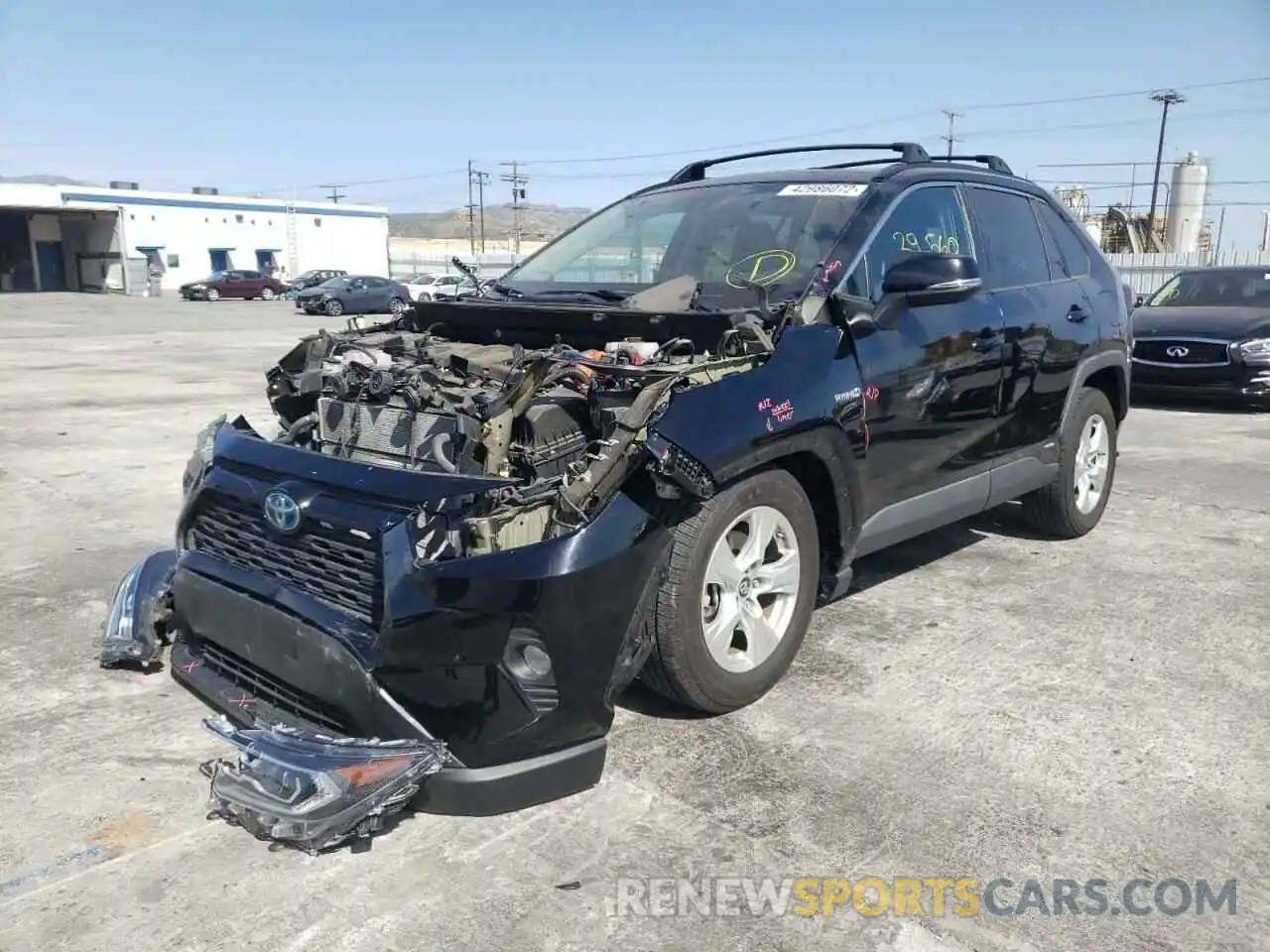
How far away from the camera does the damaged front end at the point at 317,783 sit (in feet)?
8.55

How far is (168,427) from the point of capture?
968 cm

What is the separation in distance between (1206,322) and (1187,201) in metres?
41.7

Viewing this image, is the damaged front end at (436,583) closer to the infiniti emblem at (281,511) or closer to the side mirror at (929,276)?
the infiniti emblem at (281,511)

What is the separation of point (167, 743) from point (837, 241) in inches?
120

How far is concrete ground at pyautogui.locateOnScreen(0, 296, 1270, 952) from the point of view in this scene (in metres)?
2.54

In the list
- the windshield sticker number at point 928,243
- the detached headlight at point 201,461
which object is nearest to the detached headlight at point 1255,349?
the windshield sticker number at point 928,243

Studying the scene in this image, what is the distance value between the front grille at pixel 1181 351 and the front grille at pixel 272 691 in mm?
9768

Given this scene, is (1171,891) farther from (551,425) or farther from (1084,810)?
(551,425)

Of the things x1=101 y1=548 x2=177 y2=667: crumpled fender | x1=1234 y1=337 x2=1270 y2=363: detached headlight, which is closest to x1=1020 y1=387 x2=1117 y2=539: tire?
x1=101 y1=548 x2=177 y2=667: crumpled fender

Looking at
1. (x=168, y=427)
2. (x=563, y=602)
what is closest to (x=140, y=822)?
(x=563, y=602)

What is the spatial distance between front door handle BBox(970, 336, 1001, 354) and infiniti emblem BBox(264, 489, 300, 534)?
9.65ft

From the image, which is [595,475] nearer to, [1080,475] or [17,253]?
[1080,475]

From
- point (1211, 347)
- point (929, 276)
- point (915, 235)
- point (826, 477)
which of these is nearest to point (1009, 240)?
point (915, 235)

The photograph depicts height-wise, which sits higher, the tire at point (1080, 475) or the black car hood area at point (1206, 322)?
the black car hood area at point (1206, 322)
